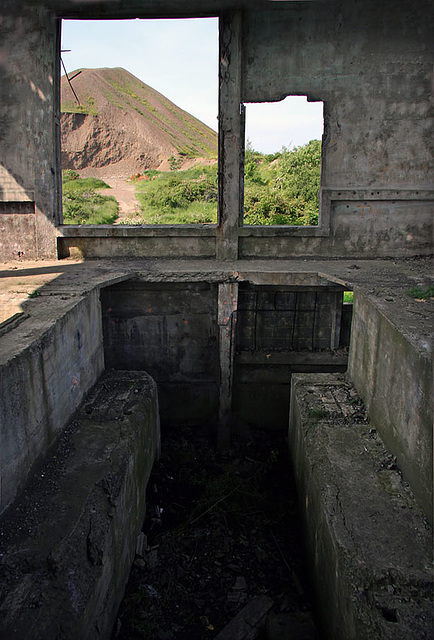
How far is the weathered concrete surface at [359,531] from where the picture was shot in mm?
3258

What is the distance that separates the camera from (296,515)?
5.94 meters

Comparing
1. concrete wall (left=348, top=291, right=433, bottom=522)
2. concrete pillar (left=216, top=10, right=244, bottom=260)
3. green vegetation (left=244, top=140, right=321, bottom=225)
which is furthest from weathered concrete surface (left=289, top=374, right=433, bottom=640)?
green vegetation (left=244, top=140, right=321, bottom=225)

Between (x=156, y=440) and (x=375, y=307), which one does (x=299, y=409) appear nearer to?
(x=375, y=307)

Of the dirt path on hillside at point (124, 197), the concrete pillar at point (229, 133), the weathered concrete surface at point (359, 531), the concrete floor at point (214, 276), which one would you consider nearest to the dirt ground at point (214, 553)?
the weathered concrete surface at point (359, 531)

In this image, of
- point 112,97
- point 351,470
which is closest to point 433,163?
point 351,470

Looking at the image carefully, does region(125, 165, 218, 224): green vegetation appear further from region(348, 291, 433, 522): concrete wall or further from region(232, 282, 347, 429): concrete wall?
region(348, 291, 433, 522): concrete wall

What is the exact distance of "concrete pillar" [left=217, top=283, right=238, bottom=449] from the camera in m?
7.69

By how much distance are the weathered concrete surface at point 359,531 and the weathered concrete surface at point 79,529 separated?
1897 mm

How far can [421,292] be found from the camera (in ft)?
20.3

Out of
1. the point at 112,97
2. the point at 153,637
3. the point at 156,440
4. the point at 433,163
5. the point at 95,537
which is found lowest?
the point at 153,637

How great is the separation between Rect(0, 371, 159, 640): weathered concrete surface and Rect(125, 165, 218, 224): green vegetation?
1354 centimetres

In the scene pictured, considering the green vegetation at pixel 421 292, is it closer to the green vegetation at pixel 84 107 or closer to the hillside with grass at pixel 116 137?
the hillside with grass at pixel 116 137

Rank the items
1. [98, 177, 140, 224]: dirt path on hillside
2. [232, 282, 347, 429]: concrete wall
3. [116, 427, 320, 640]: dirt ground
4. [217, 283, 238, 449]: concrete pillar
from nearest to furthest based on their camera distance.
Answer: [116, 427, 320, 640]: dirt ground → [217, 283, 238, 449]: concrete pillar → [232, 282, 347, 429]: concrete wall → [98, 177, 140, 224]: dirt path on hillside

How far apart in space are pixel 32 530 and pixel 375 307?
4204mm
